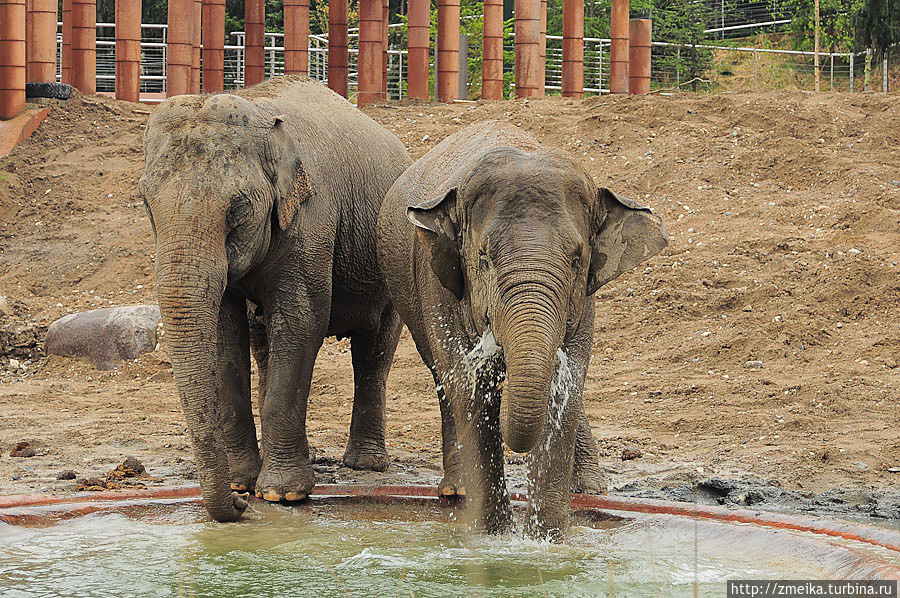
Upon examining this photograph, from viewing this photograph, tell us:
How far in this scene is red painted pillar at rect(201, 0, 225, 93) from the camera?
91.7 feet

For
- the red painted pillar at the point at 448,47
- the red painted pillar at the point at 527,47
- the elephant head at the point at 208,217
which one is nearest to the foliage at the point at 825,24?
the red painted pillar at the point at 527,47

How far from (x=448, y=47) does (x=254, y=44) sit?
13.9ft

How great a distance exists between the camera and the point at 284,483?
8688 millimetres

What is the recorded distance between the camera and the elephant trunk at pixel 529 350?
6.04m

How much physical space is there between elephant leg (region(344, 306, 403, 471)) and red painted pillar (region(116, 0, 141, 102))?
15.5m

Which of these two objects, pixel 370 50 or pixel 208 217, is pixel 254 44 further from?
pixel 208 217

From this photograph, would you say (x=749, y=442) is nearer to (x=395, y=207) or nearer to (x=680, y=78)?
(x=395, y=207)

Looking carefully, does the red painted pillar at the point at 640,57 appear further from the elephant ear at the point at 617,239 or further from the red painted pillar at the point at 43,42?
the elephant ear at the point at 617,239

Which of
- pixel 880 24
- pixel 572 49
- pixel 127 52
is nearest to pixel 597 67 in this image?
pixel 572 49

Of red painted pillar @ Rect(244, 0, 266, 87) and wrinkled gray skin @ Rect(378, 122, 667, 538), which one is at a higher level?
red painted pillar @ Rect(244, 0, 266, 87)

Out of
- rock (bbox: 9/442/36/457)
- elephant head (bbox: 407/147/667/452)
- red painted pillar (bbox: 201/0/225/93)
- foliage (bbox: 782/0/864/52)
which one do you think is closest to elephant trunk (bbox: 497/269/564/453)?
elephant head (bbox: 407/147/667/452)

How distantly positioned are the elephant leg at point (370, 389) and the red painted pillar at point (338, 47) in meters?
16.0

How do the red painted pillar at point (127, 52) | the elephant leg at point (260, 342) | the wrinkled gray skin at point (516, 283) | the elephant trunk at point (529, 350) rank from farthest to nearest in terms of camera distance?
the red painted pillar at point (127, 52) → the elephant leg at point (260, 342) → the wrinkled gray skin at point (516, 283) → the elephant trunk at point (529, 350)

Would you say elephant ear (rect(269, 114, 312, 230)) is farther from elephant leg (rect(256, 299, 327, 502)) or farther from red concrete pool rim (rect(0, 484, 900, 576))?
red concrete pool rim (rect(0, 484, 900, 576))
